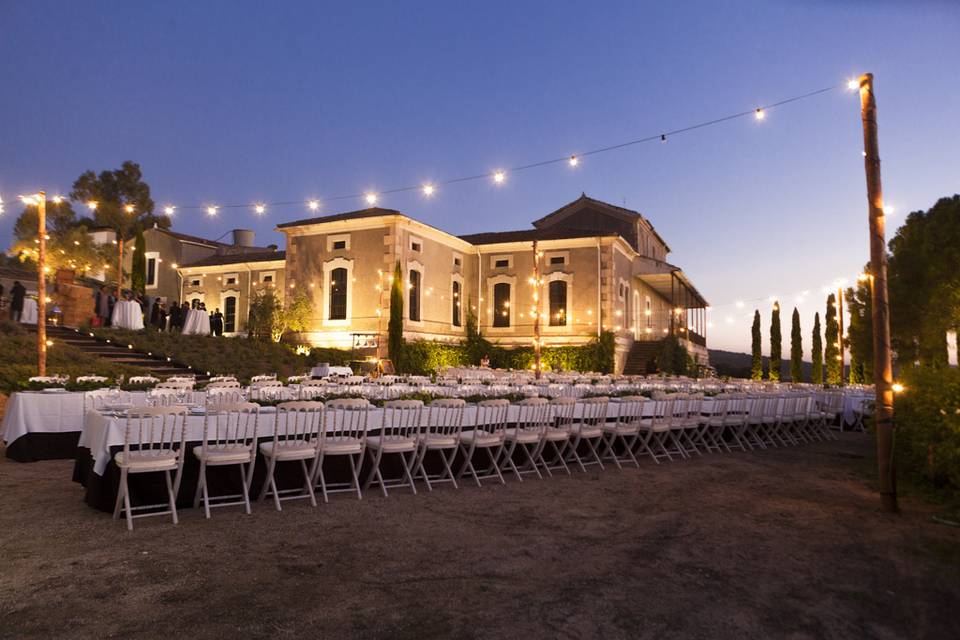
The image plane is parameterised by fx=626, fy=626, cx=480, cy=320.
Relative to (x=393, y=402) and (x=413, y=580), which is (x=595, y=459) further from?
(x=413, y=580)

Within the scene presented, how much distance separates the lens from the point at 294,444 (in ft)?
17.4

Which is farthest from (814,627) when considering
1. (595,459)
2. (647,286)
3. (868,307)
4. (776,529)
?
(647,286)

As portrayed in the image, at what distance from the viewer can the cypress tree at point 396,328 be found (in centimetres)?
2080

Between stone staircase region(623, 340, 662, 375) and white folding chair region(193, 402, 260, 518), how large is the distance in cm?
2087

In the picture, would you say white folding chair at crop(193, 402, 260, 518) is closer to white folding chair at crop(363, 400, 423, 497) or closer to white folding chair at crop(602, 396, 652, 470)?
white folding chair at crop(363, 400, 423, 497)

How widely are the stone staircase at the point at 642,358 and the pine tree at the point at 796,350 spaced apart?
266 inches

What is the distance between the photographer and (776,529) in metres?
4.73

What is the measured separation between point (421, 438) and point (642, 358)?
2055cm

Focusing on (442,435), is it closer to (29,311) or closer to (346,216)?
(29,311)

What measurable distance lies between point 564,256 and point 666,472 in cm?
1843

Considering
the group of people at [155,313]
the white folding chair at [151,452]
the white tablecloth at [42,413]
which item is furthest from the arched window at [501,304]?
the white folding chair at [151,452]

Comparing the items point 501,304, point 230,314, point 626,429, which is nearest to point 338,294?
point 501,304

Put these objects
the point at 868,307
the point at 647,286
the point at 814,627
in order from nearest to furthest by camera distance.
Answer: the point at 814,627 < the point at 868,307 < the point at 647,286

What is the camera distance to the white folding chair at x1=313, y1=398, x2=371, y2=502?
542 cm
